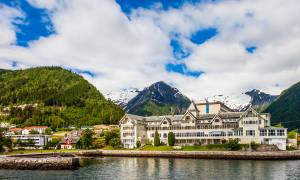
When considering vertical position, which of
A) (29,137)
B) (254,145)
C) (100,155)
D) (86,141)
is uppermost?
(254,145)

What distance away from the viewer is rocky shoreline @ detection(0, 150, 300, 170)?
7281 cm

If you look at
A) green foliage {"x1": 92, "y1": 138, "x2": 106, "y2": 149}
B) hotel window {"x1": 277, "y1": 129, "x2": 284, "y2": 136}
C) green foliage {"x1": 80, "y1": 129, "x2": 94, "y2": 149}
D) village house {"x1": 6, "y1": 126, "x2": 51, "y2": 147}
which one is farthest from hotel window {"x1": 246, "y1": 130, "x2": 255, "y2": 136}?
village house {"x1": 6, "y1": 126, "x2": 51, "y2": 147}

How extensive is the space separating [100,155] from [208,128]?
123ft

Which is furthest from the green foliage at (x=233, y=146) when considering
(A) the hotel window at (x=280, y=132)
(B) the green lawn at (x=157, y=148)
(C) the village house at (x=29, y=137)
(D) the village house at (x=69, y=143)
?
(C) the village house at (x=29, y=137)

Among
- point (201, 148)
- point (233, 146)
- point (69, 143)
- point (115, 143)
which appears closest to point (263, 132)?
point (233, 146)

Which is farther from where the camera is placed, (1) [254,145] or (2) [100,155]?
(2) [100,155]

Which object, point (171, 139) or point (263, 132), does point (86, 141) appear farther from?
point (263, 132)

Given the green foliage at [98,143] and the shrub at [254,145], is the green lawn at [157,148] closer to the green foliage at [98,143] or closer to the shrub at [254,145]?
the green foliage at [98,143]

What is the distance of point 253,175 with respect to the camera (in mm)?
57688

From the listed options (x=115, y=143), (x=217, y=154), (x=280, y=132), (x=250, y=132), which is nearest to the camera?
(x=217, y=154)

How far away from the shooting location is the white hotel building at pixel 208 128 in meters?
106

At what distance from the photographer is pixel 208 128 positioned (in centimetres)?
11606

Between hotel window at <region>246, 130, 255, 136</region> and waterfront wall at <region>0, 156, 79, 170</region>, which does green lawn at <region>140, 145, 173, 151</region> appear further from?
waterfront wall at <region>0, 156, 79, 170</region>

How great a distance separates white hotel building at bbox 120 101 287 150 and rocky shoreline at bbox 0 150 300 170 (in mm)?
15947
